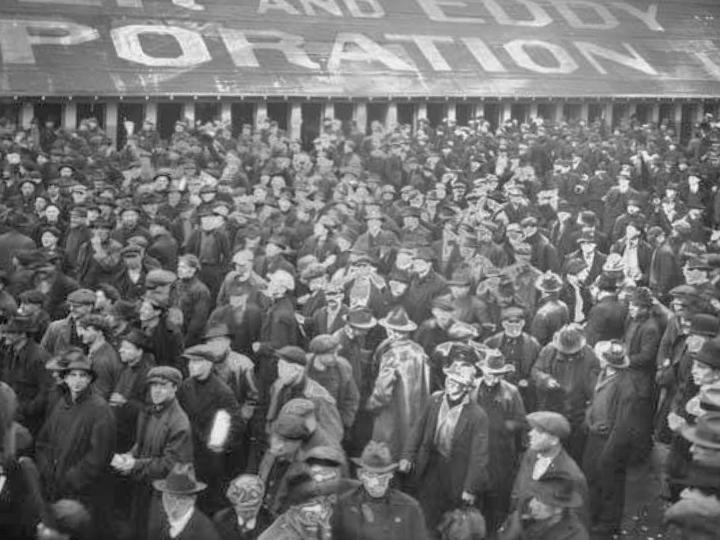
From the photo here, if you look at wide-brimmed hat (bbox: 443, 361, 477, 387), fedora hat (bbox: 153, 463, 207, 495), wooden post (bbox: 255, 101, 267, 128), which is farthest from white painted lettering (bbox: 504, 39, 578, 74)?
fedora hat (bbox: 153, 463, 207, 495)

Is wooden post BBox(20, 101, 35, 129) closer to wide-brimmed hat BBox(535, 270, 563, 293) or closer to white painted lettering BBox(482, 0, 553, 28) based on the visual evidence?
white painted lettering BBox(482, 0, 553, 28)

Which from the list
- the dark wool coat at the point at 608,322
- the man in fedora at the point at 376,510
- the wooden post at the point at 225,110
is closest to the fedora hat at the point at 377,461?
the man in fedora at the point at 376,510

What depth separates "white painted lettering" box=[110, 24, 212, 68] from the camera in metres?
28.0

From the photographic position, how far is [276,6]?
32.5 metres

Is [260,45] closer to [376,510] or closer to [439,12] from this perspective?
[439,12]

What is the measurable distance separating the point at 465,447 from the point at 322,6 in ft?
92.6

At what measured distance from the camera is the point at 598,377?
8.19 m

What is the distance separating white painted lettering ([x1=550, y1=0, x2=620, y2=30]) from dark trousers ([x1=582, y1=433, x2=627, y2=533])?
3047cm

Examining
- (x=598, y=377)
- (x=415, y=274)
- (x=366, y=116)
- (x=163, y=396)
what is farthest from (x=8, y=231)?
(x=366, y=116)

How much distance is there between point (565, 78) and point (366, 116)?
23.6ft

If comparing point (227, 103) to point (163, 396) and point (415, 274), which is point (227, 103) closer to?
point (415, 274)

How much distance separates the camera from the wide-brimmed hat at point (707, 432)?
5.34m

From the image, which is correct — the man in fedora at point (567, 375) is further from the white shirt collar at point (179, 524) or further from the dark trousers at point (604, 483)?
the white shirt collar at point (179, 524)

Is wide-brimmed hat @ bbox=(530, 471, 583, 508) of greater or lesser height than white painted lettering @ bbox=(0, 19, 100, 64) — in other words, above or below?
above
